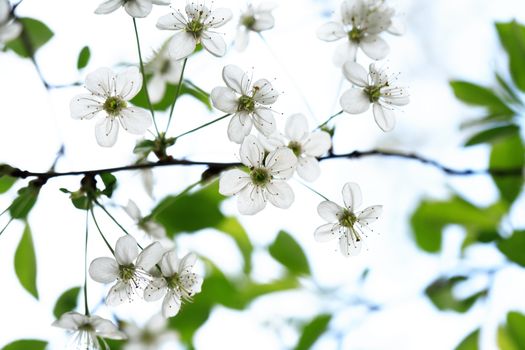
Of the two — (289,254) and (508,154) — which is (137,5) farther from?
(508,154)

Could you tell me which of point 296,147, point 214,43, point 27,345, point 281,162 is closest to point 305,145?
point 296,147

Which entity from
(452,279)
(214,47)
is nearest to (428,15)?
(452,279)

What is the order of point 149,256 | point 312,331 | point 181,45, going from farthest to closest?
point 312,331
point 181,45
point 149,256

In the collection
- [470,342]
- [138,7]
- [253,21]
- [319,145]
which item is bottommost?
[470,342]

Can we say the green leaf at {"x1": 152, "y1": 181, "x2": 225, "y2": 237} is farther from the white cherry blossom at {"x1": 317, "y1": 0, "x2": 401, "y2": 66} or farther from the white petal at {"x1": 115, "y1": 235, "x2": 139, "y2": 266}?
the white cherry blossom at {"x1": 317, "y1": 0, "x2": 401, "y2": 66}

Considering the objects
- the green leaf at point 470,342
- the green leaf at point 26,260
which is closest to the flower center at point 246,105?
the green leaf at point 26,260

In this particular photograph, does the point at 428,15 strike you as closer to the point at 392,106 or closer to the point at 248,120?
the point at 392,106
